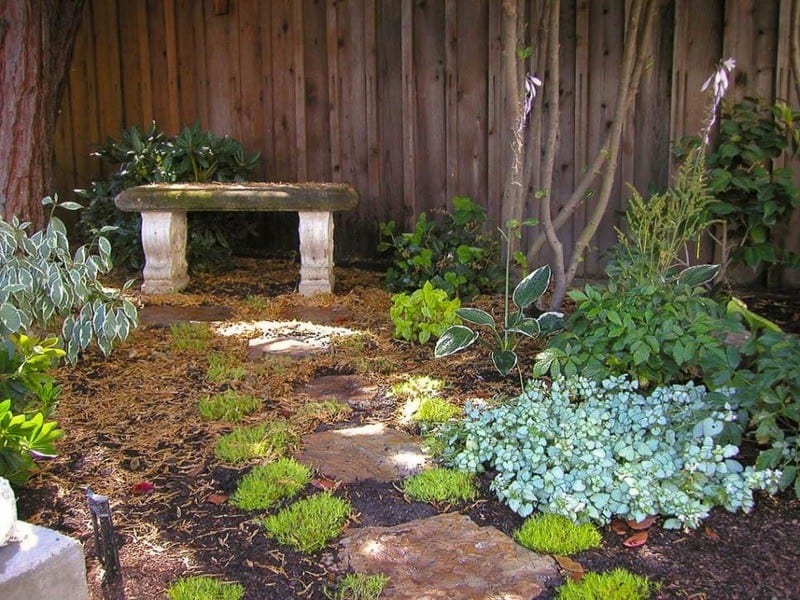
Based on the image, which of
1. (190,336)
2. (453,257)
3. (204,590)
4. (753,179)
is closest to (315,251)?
(453,257)

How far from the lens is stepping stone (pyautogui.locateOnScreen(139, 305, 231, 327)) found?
479 cm

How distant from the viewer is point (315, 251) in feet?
17.8

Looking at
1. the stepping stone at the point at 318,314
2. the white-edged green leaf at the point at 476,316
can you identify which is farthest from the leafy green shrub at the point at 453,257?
the white-edged green leaf at the point at 476,316

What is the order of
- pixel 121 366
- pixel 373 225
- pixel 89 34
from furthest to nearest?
pixel 89 34 < pixel 373 225 < pixel 121 366

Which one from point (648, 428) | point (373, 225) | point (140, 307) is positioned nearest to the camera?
point (648, 428)

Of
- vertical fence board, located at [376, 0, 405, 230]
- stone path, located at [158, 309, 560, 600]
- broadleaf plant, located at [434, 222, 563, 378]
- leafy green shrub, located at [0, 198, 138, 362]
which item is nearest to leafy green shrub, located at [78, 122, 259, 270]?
vertical fence board, located at [376, 0, 405, 230]

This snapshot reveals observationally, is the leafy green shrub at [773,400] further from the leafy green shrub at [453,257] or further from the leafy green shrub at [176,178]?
the leafy green shrub at [176,178]

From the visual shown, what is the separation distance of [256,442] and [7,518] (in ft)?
4.10

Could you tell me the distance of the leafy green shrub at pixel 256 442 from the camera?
2969mm

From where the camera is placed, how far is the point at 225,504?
269 cm

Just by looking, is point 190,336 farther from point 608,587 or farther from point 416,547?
point 608,587

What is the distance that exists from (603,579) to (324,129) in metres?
4.95

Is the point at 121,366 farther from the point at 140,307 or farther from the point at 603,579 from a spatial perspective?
the point at 603,579

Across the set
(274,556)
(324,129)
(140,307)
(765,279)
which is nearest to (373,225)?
(324,129)
